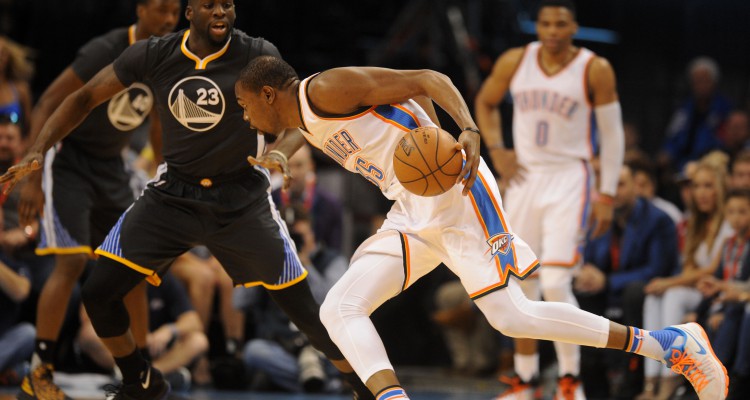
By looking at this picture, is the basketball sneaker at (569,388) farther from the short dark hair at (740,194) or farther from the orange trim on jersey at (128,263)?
the orange trim on jersey at (128,263)

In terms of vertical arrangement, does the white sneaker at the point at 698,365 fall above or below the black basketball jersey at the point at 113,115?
below

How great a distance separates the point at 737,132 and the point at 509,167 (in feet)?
14.3

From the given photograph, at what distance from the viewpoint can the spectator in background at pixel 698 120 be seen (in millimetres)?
10641

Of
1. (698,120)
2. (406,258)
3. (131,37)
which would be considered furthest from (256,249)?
(698,120)

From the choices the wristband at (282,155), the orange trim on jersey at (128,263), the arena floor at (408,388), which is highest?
the wristband at (282,155)

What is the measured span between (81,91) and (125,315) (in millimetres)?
1166

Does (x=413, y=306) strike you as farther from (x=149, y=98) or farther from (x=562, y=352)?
(x=149, y=98)

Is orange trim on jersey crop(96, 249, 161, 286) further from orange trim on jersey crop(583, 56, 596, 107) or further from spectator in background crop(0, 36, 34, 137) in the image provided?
spectator in background crop(0, 36, 34, 137)

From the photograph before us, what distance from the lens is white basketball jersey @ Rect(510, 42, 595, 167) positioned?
6.88 metres

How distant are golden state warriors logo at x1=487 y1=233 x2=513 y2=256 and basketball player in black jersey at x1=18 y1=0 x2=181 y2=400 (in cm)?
238

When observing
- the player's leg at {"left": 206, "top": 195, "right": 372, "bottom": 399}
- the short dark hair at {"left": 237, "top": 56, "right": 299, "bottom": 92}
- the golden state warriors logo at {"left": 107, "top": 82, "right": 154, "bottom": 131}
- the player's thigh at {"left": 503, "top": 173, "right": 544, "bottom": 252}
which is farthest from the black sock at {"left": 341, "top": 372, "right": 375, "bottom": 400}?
the golden state warriors logo at {"left": 107, "top": 82, "right": 154, "bottom": 131}

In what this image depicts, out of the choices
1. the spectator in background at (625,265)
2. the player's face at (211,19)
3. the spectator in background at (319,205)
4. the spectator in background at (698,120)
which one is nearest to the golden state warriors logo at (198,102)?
the player's face at (211,19)

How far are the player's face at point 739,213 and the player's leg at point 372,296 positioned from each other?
3.60m

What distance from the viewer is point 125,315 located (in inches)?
212
